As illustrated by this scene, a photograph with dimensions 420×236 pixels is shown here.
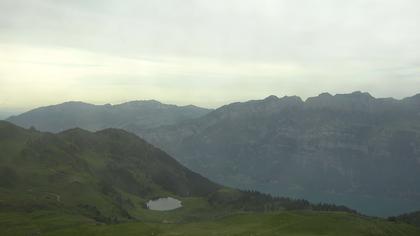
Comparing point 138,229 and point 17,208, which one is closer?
point 138,229

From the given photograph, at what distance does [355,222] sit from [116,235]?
195ft

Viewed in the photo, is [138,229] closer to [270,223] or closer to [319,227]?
[270,223]

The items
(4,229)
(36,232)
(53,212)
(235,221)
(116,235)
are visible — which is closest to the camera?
(116,235)

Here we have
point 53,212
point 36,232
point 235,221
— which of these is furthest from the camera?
point 53,212

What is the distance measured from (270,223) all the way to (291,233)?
12.0m

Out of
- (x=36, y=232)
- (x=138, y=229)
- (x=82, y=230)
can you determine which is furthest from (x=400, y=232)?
(x=36, y=232)

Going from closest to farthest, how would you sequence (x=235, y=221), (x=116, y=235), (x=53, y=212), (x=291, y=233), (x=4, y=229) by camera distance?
(x=291, y=233) < (x=116, y=235) < (x=235, y=221) < (x=4, y=229) < (x=53, y=212)

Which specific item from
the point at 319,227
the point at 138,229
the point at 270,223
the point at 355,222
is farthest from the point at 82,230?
the point at 355,222

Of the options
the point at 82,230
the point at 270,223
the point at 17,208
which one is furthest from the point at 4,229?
the point at 270,223

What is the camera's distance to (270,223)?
116m

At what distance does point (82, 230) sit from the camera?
123938 mm

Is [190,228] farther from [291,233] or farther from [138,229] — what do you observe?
[291,233]

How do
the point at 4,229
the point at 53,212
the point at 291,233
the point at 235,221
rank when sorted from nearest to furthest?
the point at 291,233 < the point at 235,221 < the point at 4,229 < the point at 53,212

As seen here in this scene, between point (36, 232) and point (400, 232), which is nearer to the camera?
point (36, 232)
